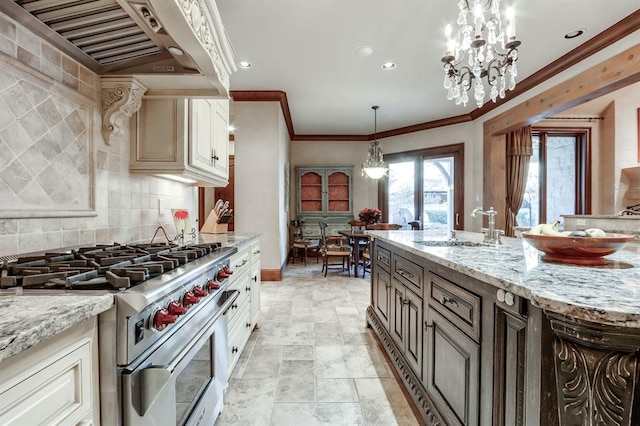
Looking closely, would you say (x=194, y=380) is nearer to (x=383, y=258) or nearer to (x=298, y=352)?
(x=298, y=352)

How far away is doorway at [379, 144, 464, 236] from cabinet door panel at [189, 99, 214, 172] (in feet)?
15.4

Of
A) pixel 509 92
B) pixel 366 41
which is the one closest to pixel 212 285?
pixel 366 41

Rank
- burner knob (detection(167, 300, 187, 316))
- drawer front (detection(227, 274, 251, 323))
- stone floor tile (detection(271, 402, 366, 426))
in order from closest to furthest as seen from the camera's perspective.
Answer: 1. burner knob (detection(167, 300, 187, 316))
2. stone floor tile (detection(271, 402, 366, 426))
3. drawer front (detection(227, 274, 251, 323))

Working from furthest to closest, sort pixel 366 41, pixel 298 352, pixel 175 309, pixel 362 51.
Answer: pixel 362 51, pixel 366 41, pixel 298 352, pixel 175 309

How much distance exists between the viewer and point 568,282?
0.93 m

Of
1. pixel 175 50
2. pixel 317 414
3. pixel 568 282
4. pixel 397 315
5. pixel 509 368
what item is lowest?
pixel 317 414

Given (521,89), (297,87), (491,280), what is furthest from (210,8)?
(521,89)

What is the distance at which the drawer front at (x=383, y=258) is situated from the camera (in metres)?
2.40

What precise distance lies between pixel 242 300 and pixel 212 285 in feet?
3.09

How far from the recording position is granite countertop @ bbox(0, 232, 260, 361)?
1.77 ft

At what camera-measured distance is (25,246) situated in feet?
4.13

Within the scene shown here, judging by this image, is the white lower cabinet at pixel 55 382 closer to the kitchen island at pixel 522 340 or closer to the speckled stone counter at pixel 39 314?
the speckled stone counter at pixel 39 314

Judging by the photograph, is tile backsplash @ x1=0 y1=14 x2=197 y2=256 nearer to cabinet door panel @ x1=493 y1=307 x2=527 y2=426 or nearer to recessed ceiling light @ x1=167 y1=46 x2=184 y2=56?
recessed ceiling light @ x1=167 y1=46 x2=184 y2=56

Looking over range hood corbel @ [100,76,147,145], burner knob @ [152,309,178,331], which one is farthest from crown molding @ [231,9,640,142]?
burner knob @ [152,309,178,331]
